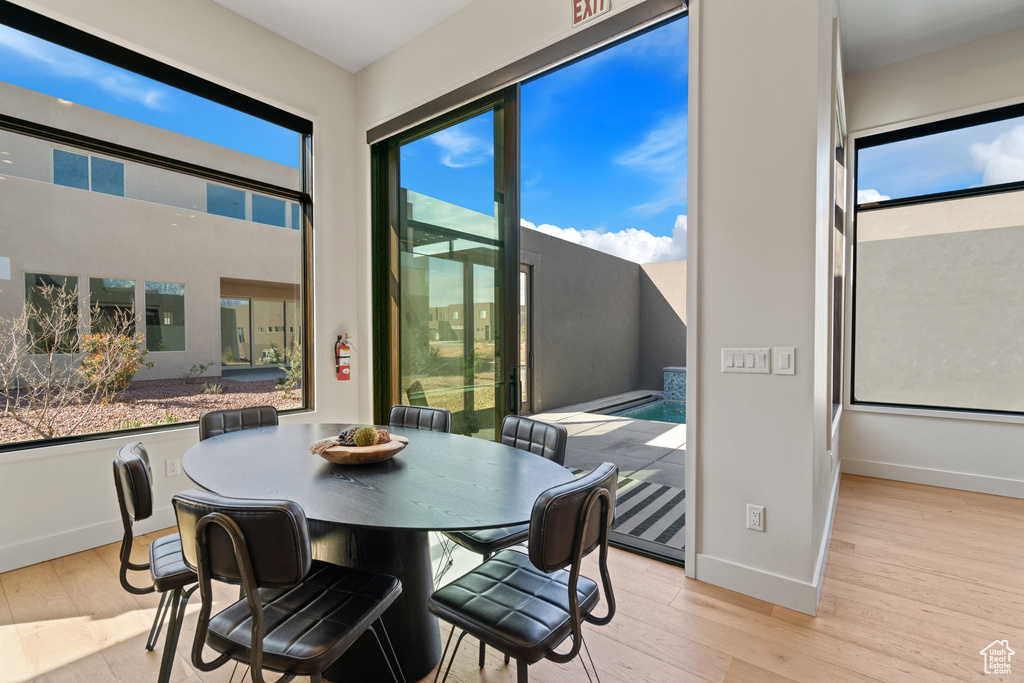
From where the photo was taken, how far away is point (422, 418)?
2678 mm

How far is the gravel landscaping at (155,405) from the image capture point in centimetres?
268

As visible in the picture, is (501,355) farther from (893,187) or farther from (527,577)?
(893,187)

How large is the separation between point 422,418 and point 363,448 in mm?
878

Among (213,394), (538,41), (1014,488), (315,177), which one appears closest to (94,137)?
(315,177)

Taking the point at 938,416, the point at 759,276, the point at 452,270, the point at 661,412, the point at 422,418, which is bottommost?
the point at 661,412

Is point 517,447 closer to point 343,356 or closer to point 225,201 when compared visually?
point 343,356

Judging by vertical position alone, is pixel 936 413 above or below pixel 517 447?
below

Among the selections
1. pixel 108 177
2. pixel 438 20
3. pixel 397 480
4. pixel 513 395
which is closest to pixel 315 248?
pixel 108 177

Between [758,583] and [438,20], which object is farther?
[438,20]

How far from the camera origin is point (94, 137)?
9.09 feet

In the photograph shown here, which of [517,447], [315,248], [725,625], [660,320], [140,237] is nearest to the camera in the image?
[725,625]

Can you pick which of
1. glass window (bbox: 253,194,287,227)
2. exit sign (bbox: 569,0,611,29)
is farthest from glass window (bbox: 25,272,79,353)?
exit sign (bbox: 569,0,611,29)

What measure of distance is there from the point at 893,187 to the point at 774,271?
3.04m

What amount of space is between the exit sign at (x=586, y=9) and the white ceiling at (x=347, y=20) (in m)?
0.91
